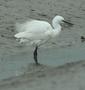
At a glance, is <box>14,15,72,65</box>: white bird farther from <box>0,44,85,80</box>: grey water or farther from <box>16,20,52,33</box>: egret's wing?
<box>0,44,85,80</box>: grey water

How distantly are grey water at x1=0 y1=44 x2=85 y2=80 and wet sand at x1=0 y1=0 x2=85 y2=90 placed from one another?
0.18 m

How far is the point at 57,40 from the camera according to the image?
1341 centimetres

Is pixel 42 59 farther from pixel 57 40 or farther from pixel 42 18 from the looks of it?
pixel 42 18

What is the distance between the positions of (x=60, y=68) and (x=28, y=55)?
1766mm

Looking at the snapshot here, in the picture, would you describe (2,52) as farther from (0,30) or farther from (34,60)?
(0,30)

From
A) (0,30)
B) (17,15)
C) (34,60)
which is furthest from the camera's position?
(17,15)

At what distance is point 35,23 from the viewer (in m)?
11.7

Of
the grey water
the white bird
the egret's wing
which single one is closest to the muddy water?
the grey water

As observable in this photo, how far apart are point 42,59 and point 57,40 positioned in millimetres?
1790

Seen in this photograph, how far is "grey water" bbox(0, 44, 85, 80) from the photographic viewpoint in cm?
1040

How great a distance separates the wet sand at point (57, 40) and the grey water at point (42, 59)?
0.18 m

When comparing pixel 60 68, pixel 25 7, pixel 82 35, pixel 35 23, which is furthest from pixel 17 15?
pixel 60 68

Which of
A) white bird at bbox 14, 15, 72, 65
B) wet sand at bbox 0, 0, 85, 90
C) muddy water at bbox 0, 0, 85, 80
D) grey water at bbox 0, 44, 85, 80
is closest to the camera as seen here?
wet sand at bbox 0, 0, 85, 90

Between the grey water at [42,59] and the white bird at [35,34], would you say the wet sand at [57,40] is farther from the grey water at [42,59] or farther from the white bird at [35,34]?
the white bird at [35,34]
